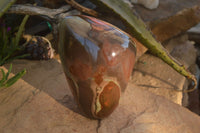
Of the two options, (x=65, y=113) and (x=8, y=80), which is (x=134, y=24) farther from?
(x=8, y=80)

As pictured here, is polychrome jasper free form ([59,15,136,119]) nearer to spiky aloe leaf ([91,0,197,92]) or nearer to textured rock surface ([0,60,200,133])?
textured rock surface ([0,60,200,133])

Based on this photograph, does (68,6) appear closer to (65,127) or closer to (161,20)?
(161,20)

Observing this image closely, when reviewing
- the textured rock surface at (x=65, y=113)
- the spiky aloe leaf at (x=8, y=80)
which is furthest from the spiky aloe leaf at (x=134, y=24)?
the spiky aloe leaf at (x=8, y=80)

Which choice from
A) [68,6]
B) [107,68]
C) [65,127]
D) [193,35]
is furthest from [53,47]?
[193,35]

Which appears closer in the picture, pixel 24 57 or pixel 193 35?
pixel 24 57

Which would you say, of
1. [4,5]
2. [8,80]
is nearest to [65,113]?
[8,80]

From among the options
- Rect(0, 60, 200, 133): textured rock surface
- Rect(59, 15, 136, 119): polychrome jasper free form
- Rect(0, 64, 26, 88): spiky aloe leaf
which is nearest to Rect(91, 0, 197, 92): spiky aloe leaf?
Rect(0, 60, 200, 133): textured rock surface
